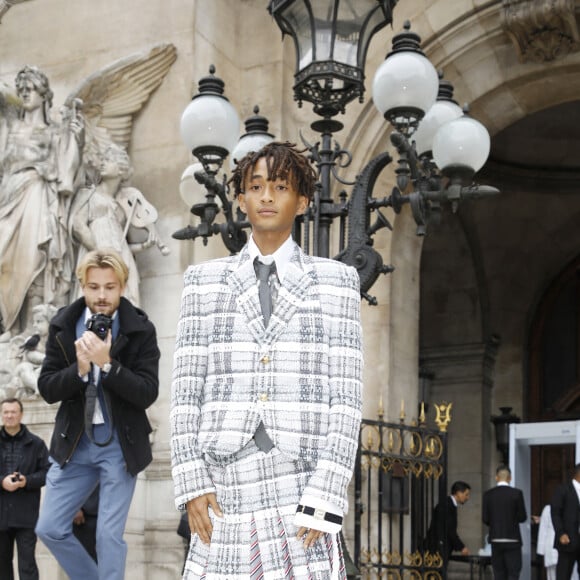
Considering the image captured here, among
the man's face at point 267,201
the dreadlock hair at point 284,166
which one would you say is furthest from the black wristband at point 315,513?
the dreadlock hair at point 284,166

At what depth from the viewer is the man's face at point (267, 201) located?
3.74 metres

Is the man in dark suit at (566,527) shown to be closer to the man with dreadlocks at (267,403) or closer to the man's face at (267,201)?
the man with dreadlocks at (267,403)

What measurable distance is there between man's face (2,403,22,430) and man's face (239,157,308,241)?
4.85 meters

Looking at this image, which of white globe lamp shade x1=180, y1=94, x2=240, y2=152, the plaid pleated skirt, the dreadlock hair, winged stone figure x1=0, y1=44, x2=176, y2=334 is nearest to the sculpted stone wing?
winged stone figure x1=0, y1=44, x2=176, y2=334

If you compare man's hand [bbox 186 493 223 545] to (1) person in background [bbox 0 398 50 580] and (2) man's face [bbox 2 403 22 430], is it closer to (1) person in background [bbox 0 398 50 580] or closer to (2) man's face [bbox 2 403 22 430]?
(1) person in background [bbox 0 398 50 580]

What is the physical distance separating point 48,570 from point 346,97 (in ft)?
15.3

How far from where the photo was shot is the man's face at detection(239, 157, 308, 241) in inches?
147

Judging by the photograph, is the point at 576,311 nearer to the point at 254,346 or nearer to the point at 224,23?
the point at 224,23

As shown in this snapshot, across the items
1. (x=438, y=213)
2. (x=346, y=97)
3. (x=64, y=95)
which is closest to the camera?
(x=346, y=97)

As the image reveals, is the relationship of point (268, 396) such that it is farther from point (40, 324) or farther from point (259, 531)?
point (40, 324)

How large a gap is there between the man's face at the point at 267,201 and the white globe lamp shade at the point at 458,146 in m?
4.44

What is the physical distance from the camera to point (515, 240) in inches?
715

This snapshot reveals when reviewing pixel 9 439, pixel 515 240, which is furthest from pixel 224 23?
pixel 515 240

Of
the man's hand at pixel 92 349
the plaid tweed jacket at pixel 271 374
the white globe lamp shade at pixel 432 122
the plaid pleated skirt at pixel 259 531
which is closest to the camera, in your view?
the plaid pleated skirt at pixel 259 531
